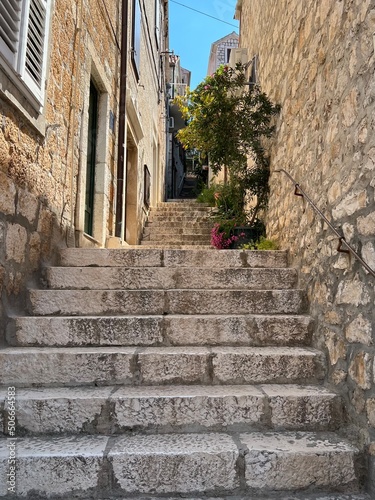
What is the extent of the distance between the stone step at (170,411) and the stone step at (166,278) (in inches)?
36.4

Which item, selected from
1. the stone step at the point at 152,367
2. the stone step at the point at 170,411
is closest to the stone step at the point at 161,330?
the stone step at the point at 152,367

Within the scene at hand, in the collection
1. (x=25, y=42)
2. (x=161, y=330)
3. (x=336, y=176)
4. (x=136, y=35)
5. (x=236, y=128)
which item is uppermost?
(x=136, y=35)

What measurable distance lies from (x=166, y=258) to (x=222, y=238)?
1.59 metres

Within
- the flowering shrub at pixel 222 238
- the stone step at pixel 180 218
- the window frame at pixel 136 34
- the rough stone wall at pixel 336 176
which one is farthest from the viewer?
the stone step at pixel 180 218

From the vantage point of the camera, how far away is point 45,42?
98.6 inches

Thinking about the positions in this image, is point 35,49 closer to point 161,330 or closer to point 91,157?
point 161,330

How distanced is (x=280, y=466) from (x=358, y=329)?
0.69 meters

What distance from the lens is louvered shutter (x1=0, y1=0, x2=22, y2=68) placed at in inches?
77.4

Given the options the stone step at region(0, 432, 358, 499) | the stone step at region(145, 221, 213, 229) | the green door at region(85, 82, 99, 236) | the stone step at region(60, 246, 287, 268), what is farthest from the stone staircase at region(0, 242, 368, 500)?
the stone step at region(145, 221, 213, 229)

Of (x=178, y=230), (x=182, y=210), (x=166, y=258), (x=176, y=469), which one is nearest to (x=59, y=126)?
(x=166, y=258)

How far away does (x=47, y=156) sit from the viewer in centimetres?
278

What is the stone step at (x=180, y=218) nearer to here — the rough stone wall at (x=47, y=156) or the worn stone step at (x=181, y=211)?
the worn stone step at (x=181, y=211)

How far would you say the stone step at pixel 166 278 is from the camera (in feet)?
9.09

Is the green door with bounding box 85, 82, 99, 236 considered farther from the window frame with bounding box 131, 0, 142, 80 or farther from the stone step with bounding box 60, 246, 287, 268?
the window frame with bounding box 131, 0, 142, 80
